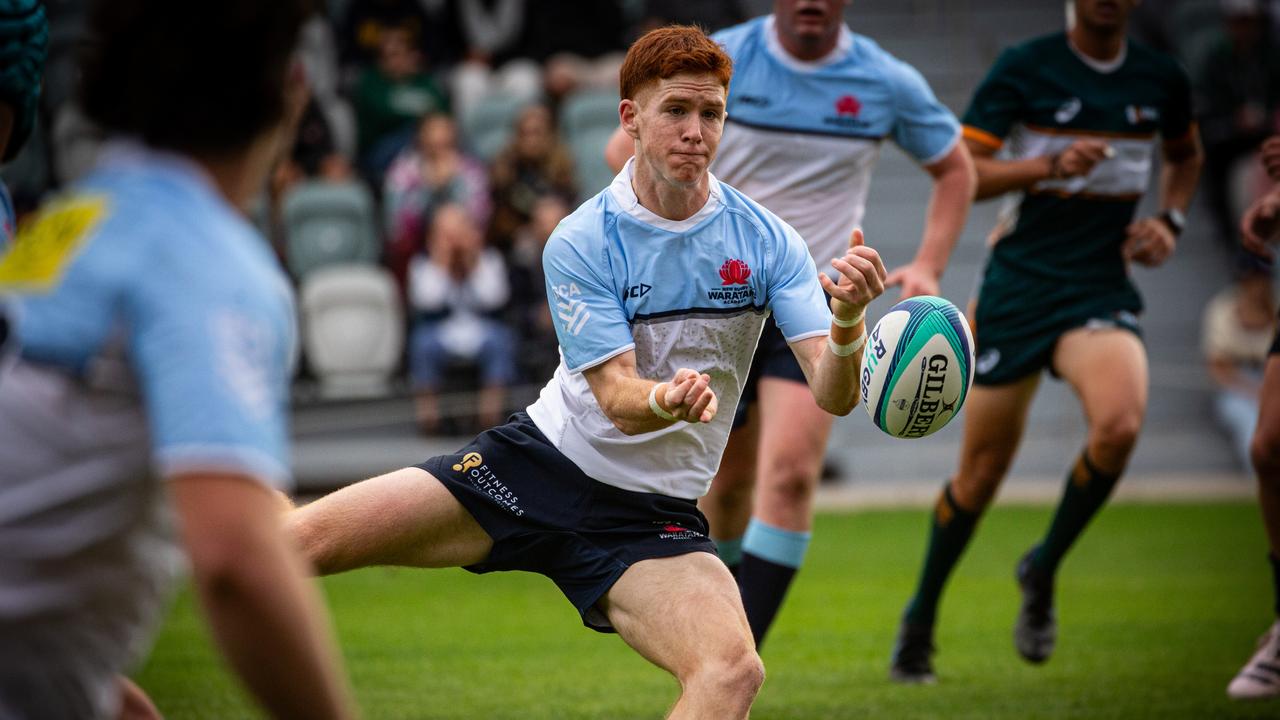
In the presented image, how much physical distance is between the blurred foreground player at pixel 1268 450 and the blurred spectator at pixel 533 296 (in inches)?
300

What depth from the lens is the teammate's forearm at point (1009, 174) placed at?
6.25 m

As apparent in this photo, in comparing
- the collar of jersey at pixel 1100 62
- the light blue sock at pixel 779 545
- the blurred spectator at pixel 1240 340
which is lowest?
the blurred spectator at pixel 1240 340

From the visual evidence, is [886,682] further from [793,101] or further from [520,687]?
[793,101]

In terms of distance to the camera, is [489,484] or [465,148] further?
[465,148]

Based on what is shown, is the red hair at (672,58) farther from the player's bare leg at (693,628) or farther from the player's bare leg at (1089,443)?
the player's bare leg at (1089,443)

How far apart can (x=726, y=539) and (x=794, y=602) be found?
9.56 feet

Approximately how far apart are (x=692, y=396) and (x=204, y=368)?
1.59 meters

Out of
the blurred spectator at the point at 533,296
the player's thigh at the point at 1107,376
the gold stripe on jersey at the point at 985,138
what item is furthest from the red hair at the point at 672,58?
the blurred spectator at the point at 533,296

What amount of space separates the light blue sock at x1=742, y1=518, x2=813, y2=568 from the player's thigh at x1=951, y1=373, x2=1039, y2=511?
47.8 inches

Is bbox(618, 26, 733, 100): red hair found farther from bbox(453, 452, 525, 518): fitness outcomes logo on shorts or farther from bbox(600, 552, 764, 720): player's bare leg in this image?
bbox(600, 552, 764, 720): player's bare leg

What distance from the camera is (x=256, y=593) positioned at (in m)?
2.08

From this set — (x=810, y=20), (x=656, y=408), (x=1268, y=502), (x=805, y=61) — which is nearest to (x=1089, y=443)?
(x=1268, y=502)

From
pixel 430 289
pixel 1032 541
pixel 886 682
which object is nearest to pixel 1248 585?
pixel 1032 541

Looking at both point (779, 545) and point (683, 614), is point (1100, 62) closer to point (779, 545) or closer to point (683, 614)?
point (779, 545)
